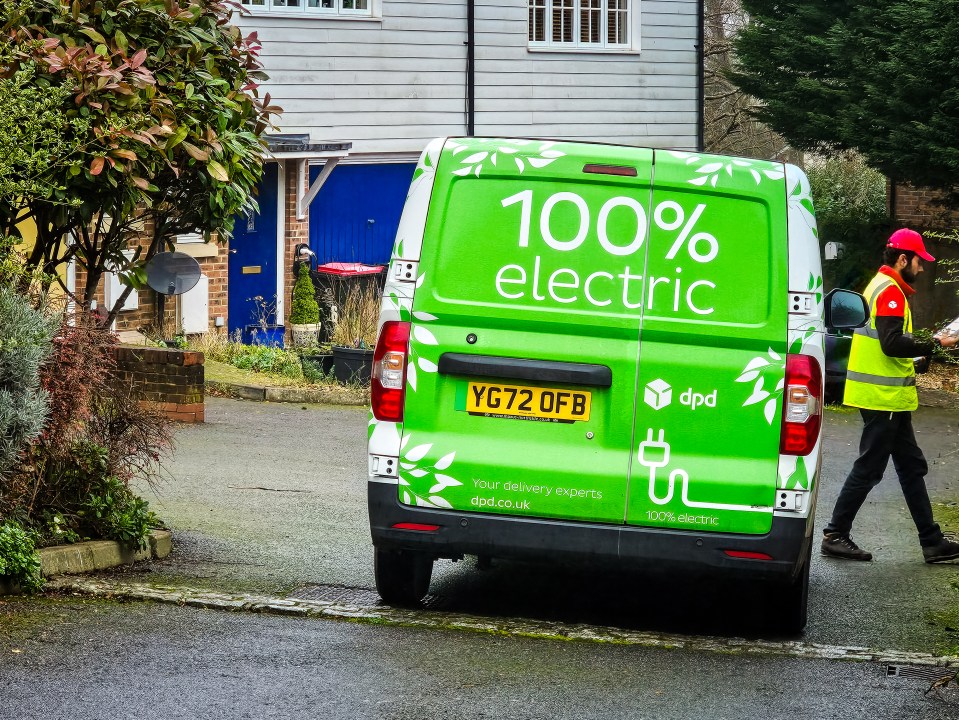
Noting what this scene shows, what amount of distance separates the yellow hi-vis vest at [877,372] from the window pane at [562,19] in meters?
15.7

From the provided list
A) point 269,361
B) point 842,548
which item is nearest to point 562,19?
point 269,361

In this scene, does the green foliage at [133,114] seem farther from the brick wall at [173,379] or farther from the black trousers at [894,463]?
the brick wall at [173,379]

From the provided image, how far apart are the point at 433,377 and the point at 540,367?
1.52ft

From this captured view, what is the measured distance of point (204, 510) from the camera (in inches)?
371

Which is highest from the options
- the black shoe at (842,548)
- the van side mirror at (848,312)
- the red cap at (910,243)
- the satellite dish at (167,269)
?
the red cap at (910,243)

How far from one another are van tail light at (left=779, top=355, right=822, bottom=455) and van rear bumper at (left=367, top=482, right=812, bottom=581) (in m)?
0.32

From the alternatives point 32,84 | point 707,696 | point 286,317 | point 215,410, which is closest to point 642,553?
point 707,696

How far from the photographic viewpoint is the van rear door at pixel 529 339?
6117 millimetres

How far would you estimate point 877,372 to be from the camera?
859 cm

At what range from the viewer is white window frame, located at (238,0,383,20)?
19.6 m

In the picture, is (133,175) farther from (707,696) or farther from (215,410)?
(215,410)

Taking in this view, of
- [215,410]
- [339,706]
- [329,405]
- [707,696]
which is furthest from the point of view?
[329,405]

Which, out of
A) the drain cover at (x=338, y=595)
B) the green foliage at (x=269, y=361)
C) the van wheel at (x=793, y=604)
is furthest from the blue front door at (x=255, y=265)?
the van wheel at (x=793, y=604)

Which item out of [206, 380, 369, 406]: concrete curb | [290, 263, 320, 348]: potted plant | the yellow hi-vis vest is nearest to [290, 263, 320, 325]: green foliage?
[290, 263, 320, 348]: potted plant
